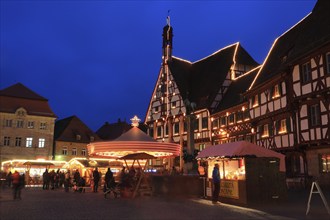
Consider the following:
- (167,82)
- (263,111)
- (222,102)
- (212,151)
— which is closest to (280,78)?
(263,111)

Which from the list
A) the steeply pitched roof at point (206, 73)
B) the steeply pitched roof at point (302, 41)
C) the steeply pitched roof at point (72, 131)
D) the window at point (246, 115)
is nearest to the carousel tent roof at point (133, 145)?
the steeply pitched roof at point (302, 41)

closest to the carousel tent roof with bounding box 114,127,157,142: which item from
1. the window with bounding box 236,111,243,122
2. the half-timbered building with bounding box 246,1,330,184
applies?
the half-timbered building with bounding box 246,1,330,184

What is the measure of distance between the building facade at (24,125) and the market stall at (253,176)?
127ft

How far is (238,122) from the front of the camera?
35281 millimetres

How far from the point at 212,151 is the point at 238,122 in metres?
18.0

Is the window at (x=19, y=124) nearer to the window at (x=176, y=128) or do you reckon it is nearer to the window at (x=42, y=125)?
the window at (x=42, y=125)

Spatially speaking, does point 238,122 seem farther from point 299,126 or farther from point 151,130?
point 151,130

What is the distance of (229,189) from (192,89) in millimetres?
32124

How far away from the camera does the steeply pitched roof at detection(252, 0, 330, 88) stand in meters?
23.0

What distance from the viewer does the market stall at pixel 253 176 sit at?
1491cm

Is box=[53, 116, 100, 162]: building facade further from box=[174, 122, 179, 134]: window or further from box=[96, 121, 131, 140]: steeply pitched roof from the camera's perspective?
box=[174, 122, 179, 134]: window

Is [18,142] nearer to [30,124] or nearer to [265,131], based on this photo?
[30,124]

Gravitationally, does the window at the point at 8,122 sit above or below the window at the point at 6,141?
above

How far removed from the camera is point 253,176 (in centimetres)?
1497
